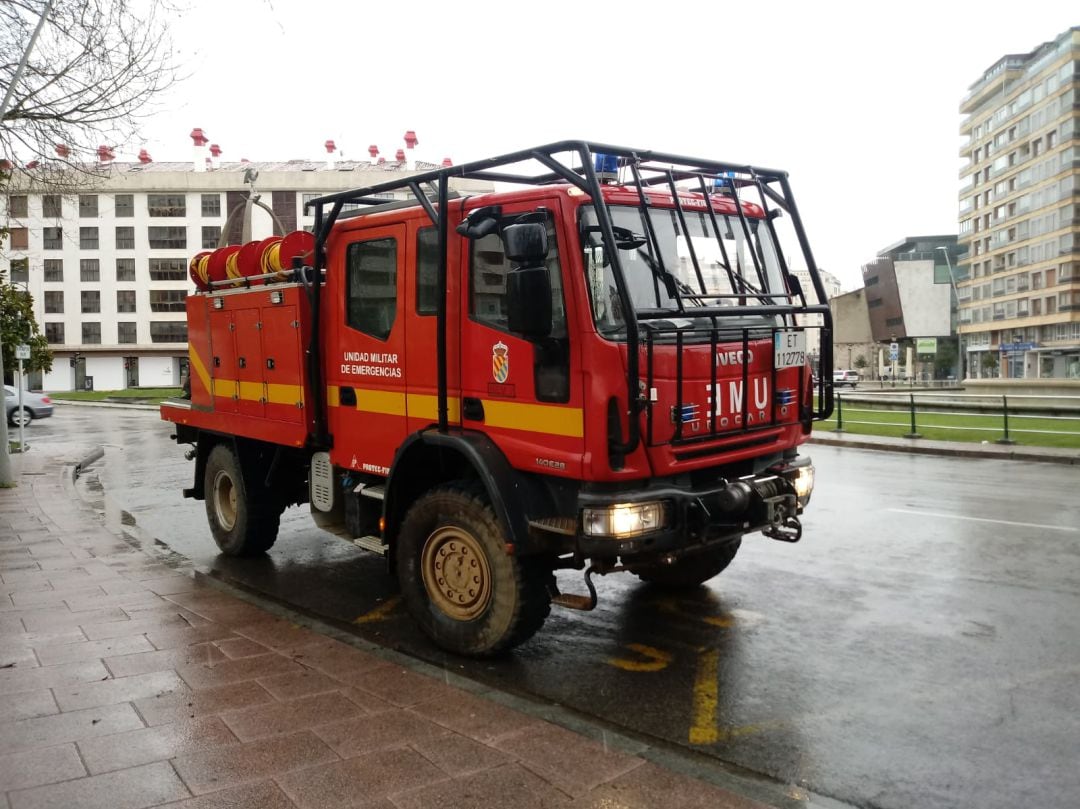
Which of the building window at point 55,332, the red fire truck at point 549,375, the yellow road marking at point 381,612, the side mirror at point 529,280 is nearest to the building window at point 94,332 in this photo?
the building window at point 55,332

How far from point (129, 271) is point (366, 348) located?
7257 centimetres

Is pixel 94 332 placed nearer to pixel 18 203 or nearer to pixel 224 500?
pixel 18 203

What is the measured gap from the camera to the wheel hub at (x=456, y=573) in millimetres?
5188

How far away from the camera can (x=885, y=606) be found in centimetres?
624

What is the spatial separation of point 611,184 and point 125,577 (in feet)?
17.3

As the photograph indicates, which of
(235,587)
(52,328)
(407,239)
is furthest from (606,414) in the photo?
(52,328)

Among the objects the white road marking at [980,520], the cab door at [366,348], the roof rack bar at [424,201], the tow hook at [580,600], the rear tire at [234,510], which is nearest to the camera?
the tow hook at [580,600]

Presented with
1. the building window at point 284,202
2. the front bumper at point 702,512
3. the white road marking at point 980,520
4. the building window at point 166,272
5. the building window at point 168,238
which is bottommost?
the white road marking at point 980,520

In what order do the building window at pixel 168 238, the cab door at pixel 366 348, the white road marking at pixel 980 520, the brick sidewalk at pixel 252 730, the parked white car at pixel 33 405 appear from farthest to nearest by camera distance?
the building window at pixel 168 238
the parked white car at pixel 33 405
the white road marking at pixel 980 520
the cab door at pixel 366 348
the brick sidewalk at pixel 252 730

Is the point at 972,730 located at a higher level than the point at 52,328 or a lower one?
lower

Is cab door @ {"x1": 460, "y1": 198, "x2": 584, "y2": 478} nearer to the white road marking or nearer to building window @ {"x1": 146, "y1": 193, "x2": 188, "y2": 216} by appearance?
the white road marking

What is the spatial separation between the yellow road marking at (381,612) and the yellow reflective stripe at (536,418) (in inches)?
76.3

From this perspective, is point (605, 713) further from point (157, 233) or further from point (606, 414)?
point (157, 233)

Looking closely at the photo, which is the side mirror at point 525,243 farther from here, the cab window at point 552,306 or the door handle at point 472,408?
the door handle at point 472,408
